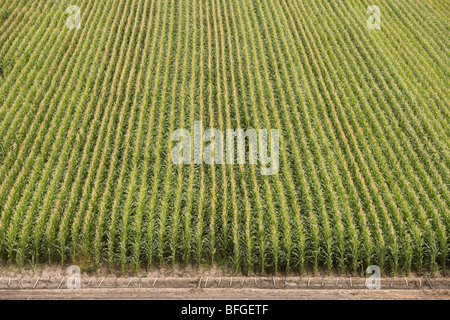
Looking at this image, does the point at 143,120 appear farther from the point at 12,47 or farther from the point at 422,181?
the point at 422,181

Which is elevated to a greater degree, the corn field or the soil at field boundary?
the corn field

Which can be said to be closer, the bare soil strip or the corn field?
the bare soil strip

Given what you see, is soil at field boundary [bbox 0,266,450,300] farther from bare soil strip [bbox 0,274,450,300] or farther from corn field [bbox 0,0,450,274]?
corn field [bbox 0,0,450,274]

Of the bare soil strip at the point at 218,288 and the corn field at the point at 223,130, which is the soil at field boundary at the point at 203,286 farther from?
the corn field at the point at 223,130

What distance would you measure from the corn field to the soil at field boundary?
0.23 metres

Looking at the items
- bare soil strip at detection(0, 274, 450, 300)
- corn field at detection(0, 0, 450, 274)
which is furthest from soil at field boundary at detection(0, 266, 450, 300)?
corn field at detection(0, 0, 450, 274)

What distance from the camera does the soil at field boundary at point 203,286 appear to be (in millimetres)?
→ 6352

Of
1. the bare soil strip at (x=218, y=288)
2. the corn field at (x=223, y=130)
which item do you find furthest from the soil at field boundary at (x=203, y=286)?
the corn field at (x=223, y=130)

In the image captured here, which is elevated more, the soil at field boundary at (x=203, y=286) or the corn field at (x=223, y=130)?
→ the corn field at (x=223, y=130)

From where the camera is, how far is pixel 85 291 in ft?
20.9

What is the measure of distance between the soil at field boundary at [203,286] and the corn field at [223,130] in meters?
0.23

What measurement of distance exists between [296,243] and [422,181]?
3584mm

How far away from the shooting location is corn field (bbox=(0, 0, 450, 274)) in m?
6.93

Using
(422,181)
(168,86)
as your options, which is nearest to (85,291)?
(168,86)
